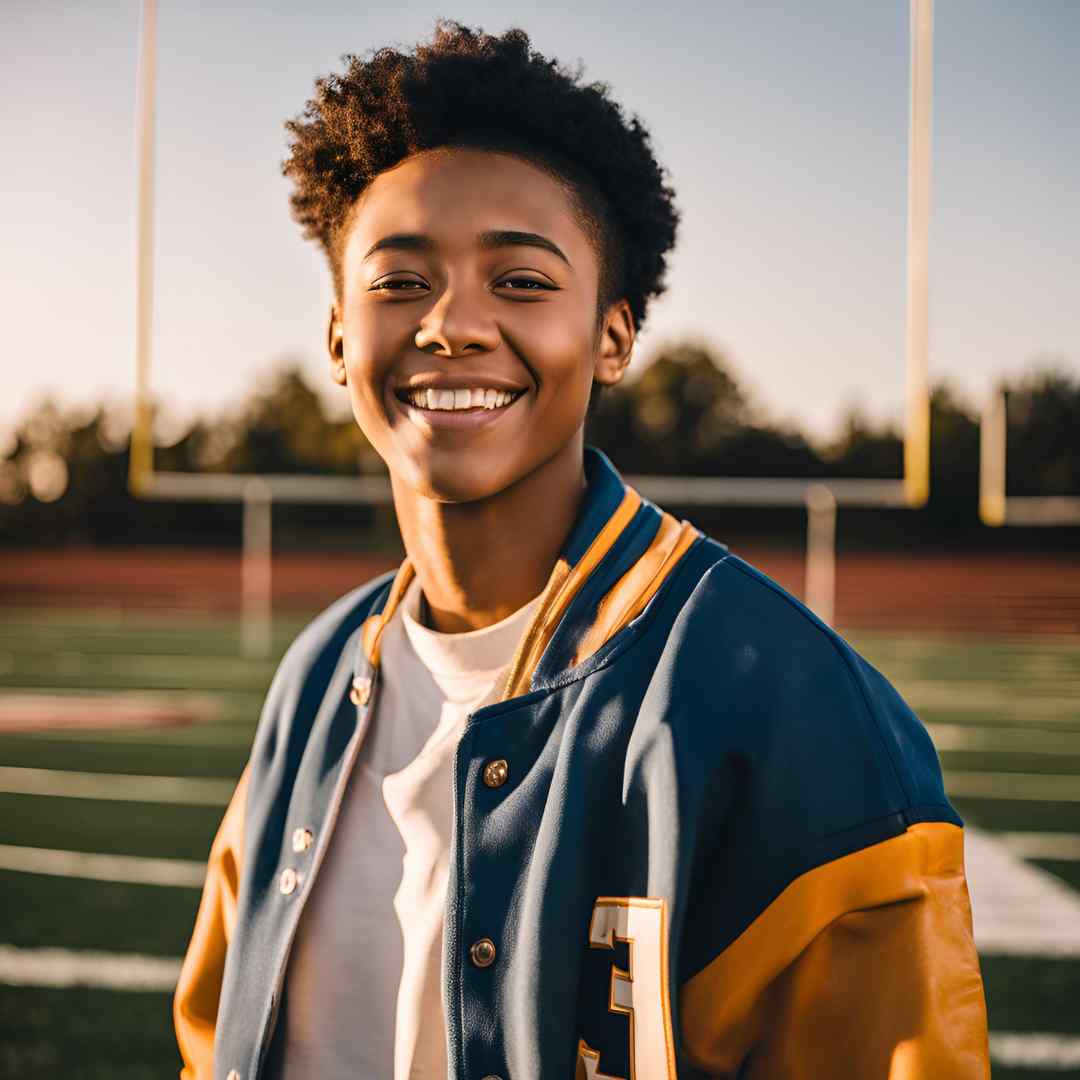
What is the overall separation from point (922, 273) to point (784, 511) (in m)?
12.2

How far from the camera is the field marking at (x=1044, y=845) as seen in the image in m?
4.20

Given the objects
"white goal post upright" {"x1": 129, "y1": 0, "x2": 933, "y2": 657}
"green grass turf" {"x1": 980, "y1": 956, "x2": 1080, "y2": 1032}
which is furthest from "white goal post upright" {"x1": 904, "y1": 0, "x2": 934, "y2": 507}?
"green grass turf" {"x1": 980, "y1": 956, "x2": 1080, "y2": 1032}

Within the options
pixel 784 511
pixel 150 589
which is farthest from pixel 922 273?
pixel 150 589

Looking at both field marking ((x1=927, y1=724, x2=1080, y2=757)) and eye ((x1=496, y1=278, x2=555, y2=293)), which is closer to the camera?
eye ((x1=496, y1=278, x2=555, y2=293))

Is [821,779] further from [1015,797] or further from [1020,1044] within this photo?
[1015,797]

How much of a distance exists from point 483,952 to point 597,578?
0.28 metres

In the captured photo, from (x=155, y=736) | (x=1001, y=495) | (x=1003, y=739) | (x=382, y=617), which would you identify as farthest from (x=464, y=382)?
(x=1001, y=495)

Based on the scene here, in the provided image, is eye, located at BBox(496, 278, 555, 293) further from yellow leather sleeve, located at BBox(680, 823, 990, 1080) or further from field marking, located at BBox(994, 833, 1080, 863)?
field marking, located at BBox(994, 833, 1080, 863)

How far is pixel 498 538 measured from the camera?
103 centimetres

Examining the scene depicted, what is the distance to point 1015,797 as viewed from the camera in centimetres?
524

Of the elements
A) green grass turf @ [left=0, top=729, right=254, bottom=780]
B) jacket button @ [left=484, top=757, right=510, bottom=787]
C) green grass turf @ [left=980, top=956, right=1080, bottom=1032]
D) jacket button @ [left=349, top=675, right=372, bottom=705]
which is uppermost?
jacket button @ [left=349, top=675, right=372, bottom=705]

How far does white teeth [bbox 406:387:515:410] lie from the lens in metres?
0.97

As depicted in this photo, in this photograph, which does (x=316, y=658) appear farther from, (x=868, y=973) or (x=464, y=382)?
(x=868, y=973)

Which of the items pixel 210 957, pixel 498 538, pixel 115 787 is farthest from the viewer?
pixel 115 787
